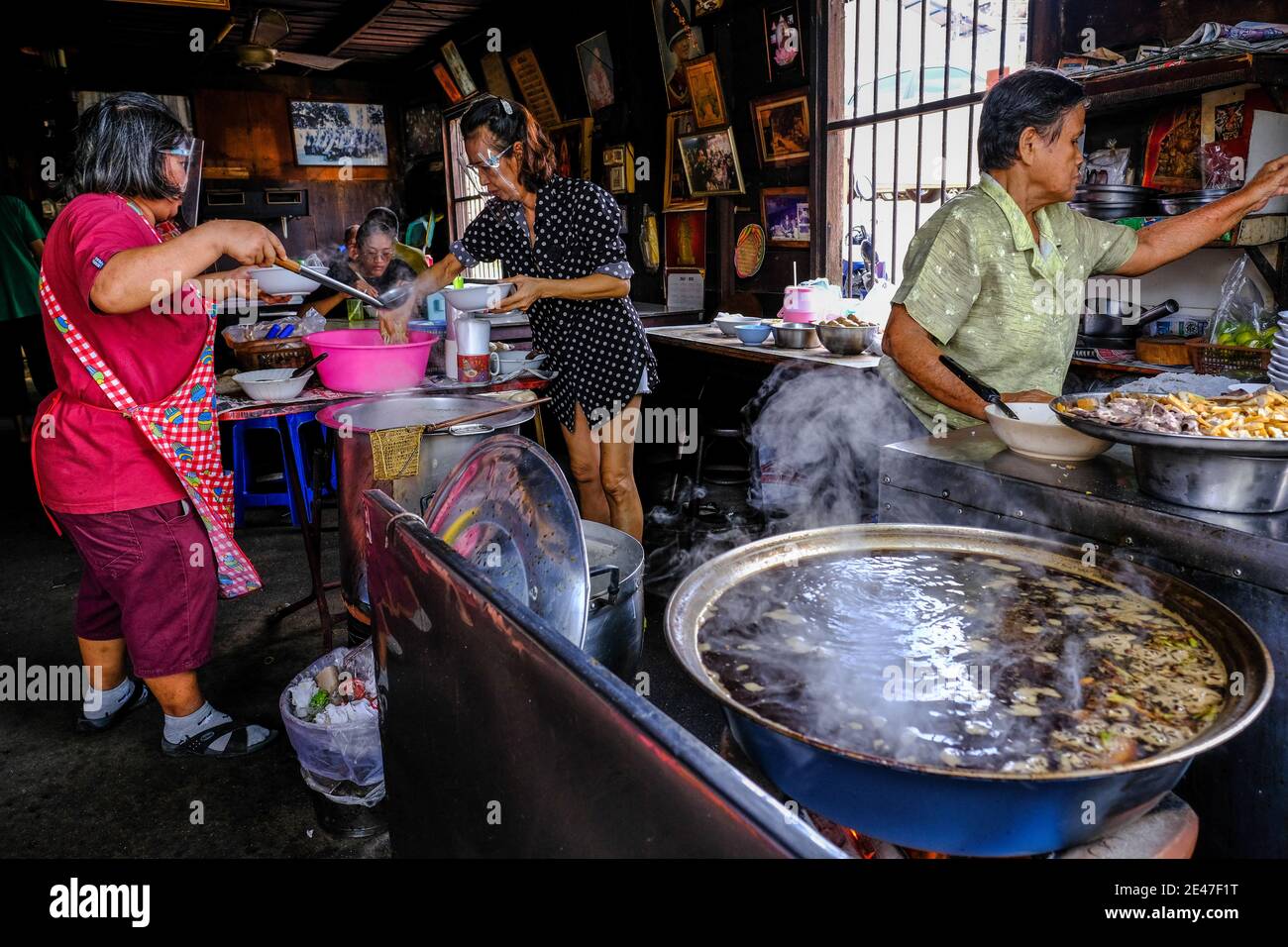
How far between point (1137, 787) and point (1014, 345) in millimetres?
1858

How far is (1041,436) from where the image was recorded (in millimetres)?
2164

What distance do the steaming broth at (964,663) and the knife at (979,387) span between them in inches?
21.8

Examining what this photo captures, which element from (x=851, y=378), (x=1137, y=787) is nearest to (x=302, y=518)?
(x=851, y=378)

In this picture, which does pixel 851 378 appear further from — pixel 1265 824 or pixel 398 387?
pixel 1265 824

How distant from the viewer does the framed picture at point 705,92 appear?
255 inches

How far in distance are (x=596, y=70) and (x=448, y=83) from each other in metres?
3.93

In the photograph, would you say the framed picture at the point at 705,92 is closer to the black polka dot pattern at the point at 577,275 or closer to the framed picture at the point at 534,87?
the framed picture at the point at 534,87

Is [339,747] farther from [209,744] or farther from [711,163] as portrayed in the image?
[711,163]

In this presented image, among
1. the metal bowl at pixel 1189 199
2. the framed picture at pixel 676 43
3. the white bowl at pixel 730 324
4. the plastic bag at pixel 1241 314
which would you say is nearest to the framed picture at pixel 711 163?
the framed picture at pixel 676 43

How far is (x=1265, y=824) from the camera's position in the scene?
64.7 inches

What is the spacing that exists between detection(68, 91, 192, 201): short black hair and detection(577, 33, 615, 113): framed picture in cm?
587

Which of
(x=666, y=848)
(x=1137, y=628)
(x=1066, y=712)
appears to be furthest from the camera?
(x=1137, y=628)

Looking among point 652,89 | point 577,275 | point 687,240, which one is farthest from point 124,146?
point 652,89

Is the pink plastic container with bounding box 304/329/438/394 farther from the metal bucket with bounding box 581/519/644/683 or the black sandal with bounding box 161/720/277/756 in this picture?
the black sandal with bounding box 161/720/277/756
